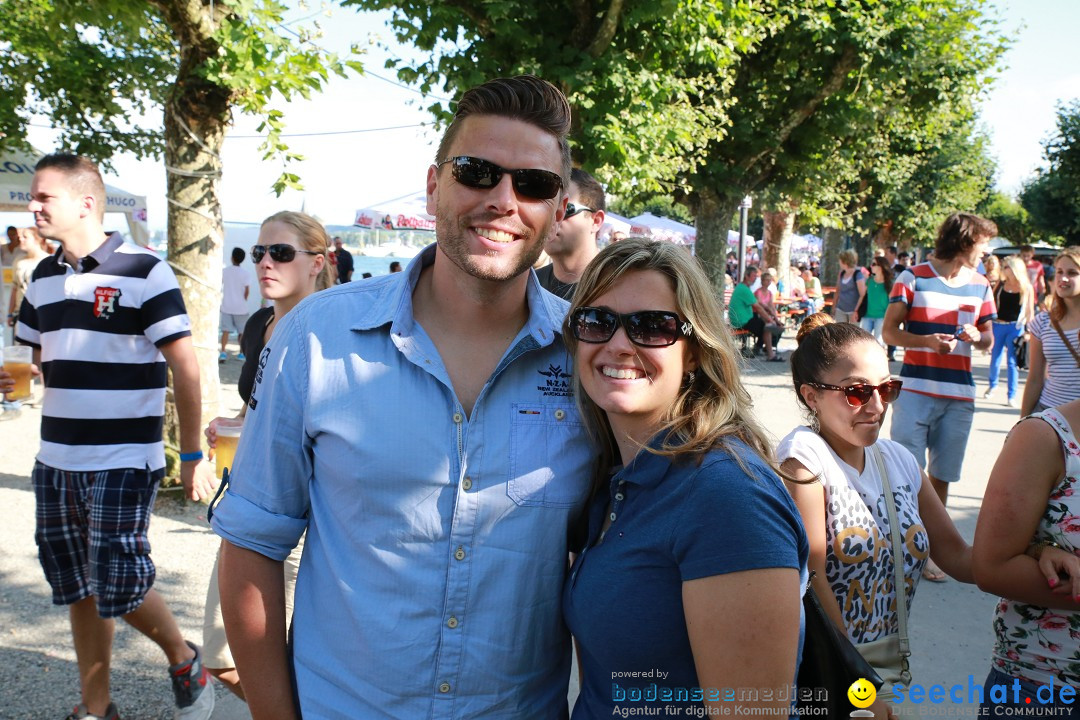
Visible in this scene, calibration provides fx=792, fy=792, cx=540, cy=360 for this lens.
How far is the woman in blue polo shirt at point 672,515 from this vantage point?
4.70 ft

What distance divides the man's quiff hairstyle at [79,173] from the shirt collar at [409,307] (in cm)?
218

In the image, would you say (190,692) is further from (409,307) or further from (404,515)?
(409,307)

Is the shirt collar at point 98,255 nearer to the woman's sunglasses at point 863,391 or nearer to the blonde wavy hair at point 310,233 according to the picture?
the blonde wavy hair at point 310,233

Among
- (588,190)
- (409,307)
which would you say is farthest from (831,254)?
(409,307)

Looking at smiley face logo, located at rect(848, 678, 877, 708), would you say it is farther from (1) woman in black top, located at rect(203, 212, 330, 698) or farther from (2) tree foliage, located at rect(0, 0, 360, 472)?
(2) tree foliage, located at rect(0, 0, 360, 472)

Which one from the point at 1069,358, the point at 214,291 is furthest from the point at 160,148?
the point at 1069,358

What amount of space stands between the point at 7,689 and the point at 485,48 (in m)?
7.67

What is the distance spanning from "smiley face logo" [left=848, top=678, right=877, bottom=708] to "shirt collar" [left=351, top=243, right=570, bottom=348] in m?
1.00

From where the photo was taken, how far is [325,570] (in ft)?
5.78

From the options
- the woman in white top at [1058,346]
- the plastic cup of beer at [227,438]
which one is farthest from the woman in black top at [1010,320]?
the plastic cup of beer at [227,438]

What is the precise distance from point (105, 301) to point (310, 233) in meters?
0.92

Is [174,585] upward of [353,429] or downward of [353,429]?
downward

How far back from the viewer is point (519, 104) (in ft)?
6.22

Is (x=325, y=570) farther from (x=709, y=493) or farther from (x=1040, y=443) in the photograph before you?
(x=1040, y=443)
